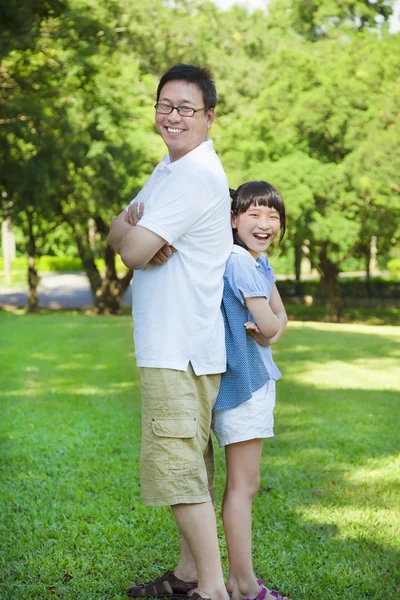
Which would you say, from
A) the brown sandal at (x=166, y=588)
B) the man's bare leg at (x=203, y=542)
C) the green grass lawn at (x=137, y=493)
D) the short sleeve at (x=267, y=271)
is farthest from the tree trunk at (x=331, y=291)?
the man's bare leg at (x=203, y=542)

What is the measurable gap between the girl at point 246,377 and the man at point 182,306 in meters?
0.10

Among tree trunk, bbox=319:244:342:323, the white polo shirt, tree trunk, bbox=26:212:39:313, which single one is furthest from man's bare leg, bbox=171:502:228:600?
tree trunk, bbox=319:244:342:323

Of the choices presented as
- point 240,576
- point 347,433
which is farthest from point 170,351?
point 347,433

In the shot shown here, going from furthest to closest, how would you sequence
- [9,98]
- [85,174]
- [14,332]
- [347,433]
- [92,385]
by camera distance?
[85,174] < [9,98] < [14,332] < [92,385] < [347,433]

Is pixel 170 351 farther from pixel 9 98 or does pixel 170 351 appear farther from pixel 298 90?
pixel 298 90

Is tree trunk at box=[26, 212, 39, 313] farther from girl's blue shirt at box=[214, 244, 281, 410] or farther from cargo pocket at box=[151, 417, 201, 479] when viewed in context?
cargo pocket at box=[151, 417, 201, 479]

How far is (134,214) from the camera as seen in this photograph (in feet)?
9.87

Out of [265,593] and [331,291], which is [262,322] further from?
[331,291]

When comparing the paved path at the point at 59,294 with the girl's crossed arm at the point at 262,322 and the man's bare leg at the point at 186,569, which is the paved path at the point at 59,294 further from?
the girl's crossed arm at the point at 262,322

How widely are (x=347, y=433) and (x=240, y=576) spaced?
12.7ft

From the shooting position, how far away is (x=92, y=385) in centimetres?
956

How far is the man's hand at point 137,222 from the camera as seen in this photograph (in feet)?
9.52

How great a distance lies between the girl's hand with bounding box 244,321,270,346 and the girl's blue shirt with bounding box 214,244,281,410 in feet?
0.05

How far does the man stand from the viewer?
2.90 metres
